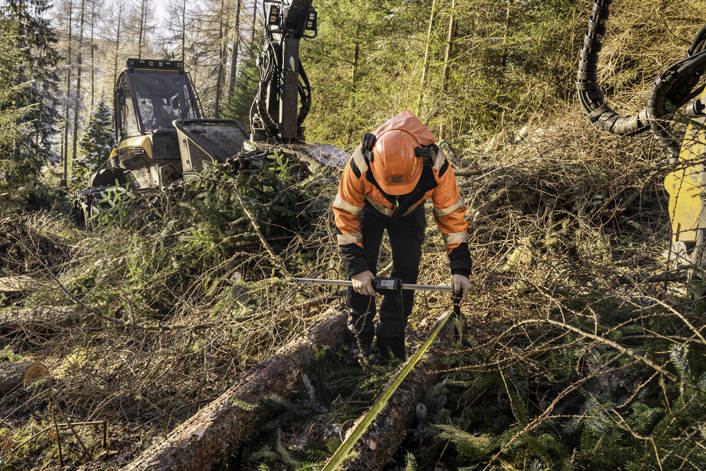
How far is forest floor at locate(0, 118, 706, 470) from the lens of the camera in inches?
90.4

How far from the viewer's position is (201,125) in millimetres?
8094

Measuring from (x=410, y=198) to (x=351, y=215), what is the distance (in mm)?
425

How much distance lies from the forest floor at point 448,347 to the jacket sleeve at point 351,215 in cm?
80

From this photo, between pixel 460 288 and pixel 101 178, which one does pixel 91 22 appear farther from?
pixel 460 288

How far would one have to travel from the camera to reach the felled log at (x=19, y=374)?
379 cm

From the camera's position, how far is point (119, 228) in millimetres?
6016

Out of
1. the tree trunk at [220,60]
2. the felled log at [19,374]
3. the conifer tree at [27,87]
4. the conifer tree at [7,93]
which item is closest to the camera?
the felled log at [19,374]

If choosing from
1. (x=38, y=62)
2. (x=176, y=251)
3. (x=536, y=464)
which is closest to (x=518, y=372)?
(x=536, y=464)

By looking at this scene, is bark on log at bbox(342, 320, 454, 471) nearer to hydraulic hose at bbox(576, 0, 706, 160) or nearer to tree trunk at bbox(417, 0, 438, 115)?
hydraulic hose at bbox(576, 0, 706, 160)

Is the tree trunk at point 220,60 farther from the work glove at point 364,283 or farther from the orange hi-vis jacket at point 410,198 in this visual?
the work glove at point 364,283

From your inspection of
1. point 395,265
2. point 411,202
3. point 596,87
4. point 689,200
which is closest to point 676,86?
point 689,200

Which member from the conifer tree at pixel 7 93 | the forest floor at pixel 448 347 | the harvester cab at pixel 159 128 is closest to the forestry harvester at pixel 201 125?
the harvester cab at pixel 159 128

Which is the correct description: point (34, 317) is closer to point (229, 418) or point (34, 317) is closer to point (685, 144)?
point (229, 418)

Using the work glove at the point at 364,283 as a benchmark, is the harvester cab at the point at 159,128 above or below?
above
